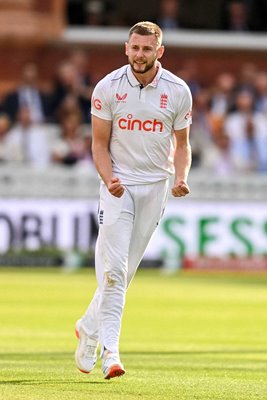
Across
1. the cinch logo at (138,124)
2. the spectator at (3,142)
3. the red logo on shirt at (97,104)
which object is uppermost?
the red logo on shirt at (97,104)

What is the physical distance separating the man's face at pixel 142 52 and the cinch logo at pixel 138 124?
0.30 metres

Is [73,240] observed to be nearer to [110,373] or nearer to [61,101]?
[61,101]

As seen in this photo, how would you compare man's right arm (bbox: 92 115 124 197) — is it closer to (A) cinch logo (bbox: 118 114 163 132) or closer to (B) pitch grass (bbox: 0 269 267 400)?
(A) cinch logo (bbox: 118 114 163 132)

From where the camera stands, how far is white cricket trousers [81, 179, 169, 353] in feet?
27.5

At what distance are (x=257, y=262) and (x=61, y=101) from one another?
14.5ft

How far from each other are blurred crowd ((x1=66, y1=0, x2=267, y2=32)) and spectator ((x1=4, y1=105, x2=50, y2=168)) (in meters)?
6.27

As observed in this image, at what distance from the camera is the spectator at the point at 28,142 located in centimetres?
2214

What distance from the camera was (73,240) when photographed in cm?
2108

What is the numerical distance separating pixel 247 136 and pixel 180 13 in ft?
22.4

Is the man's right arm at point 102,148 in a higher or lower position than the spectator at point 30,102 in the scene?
higher

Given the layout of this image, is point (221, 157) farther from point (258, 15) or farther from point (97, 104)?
point (97, 104)

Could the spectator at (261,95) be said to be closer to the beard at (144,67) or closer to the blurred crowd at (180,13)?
the blurred crowd at (180,13)

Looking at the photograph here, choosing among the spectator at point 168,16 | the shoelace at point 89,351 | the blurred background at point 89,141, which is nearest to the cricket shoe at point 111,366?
the shoelace at point 89,351

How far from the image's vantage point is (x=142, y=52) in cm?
830
